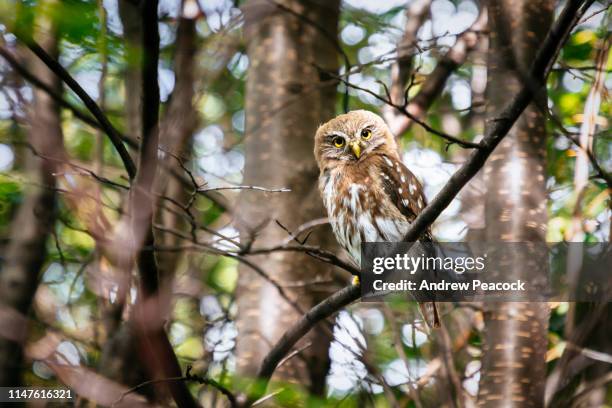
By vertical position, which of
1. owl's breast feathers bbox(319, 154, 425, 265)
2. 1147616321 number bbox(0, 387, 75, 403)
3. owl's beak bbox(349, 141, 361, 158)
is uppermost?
owl's beak bbox(349, 141, 361, 158)

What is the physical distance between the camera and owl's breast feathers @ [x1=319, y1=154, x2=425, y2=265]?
344 cm

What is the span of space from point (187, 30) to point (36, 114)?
1.01 meters

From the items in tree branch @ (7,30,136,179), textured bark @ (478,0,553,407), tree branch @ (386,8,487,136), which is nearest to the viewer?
tree branch @ (7,30,136,179)

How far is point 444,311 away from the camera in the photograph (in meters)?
4.02

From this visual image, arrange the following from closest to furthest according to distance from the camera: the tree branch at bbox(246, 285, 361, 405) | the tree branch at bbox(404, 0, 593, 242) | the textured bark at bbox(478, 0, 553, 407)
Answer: the tree branch at bbox(404, 0, 593, 242), the tree branch at bbox(246, 285, 361, 405), the textured bark at bbox(478, 0, 553, 407)

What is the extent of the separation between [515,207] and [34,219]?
255 centimetres

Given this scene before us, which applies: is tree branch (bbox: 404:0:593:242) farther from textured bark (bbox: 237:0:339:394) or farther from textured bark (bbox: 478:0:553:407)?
textured bark (bbox: 237:0:339:394)

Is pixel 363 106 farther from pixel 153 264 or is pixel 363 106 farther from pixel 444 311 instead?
pixel 153 264

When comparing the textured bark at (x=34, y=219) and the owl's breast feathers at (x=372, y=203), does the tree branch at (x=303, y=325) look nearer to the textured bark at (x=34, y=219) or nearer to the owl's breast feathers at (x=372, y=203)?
the owl's breast feathers at (x=372, y=203)

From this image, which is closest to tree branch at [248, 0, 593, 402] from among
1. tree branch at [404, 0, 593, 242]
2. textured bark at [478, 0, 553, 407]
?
tree branch at [404, 0, 593, 242]

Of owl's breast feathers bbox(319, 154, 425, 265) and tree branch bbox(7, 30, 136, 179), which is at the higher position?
owl's breast feathers bbox(319, 154, 425, 265)

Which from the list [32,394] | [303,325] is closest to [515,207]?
[303,325]

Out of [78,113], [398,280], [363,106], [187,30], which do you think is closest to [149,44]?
[78,113]

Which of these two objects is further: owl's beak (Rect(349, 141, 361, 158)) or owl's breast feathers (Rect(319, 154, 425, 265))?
owl's beak (Rect(349, 141, 361, 158))
